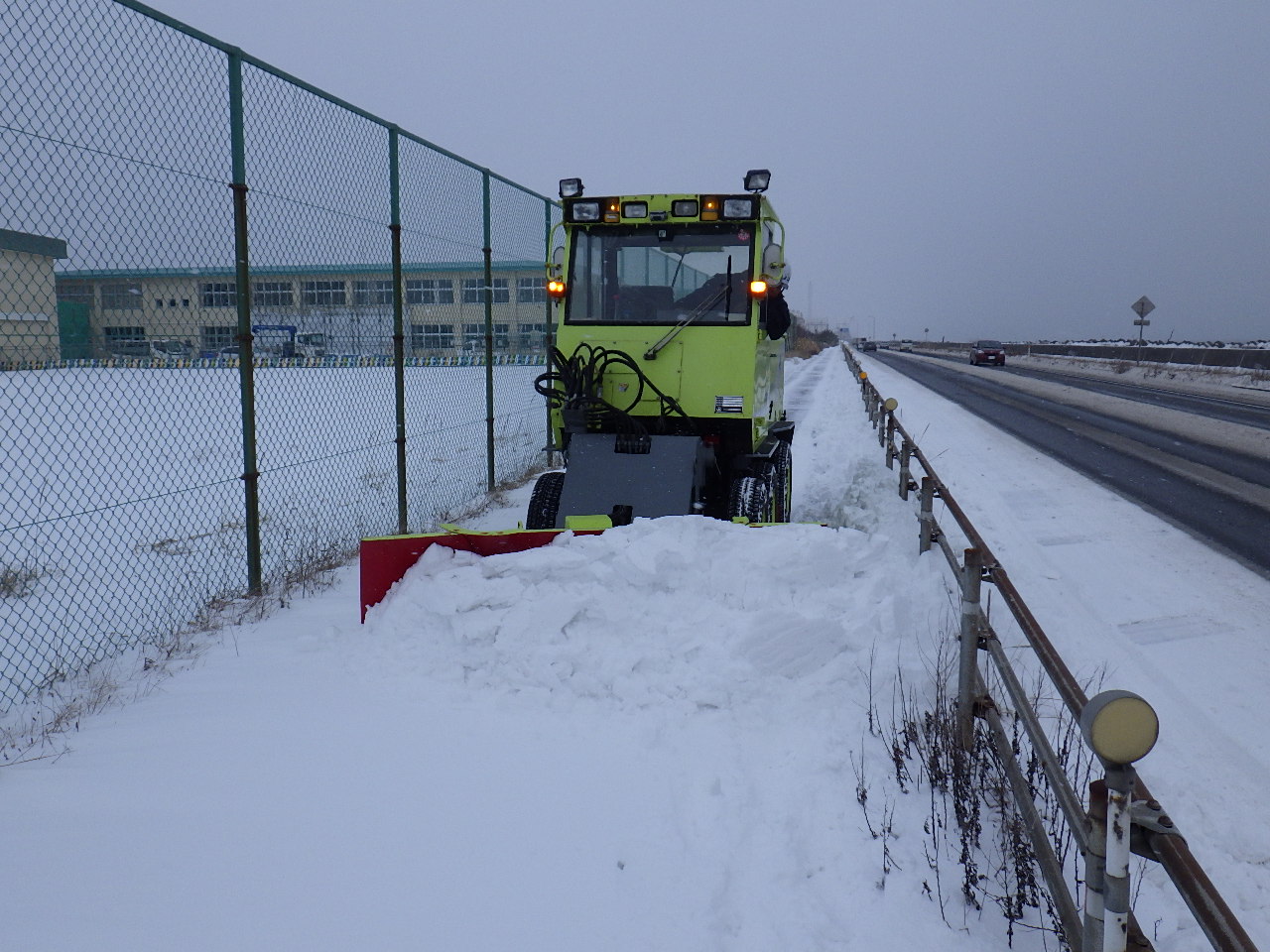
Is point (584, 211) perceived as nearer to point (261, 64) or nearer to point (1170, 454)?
point (261, 64)

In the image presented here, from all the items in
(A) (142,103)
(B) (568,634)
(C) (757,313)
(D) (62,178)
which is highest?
(A) (142,103)

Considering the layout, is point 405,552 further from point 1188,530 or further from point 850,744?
point 1188,530

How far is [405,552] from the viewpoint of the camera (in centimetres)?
552

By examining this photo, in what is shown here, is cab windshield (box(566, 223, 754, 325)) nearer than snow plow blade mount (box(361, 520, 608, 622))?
No

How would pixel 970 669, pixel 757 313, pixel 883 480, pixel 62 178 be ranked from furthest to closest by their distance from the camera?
1. pixel 883 480
2. pixel 757 313
3. pixel 62 178
4. pixel 970 669

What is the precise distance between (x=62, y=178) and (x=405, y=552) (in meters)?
2.57

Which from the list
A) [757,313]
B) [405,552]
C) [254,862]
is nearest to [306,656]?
[405,552]

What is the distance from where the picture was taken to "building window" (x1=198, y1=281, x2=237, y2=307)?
5871 mm

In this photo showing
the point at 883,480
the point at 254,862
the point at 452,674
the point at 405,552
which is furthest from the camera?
the point at 883,480

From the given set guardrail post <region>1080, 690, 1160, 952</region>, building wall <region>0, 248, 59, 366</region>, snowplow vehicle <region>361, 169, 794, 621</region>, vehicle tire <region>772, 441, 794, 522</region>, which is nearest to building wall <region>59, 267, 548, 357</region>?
building wall <region>0, 248, 59, 366</region>

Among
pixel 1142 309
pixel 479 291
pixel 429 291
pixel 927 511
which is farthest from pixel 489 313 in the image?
pixel 1142 309

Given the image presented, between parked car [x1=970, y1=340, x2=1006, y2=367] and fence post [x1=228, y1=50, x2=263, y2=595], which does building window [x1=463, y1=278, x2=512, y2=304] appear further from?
parked car [x1=970, y1=340, x2=1006, y2=367]

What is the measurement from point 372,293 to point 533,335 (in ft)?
15.3

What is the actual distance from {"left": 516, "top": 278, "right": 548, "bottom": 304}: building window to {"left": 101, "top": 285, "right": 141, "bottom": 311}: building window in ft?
20.8
